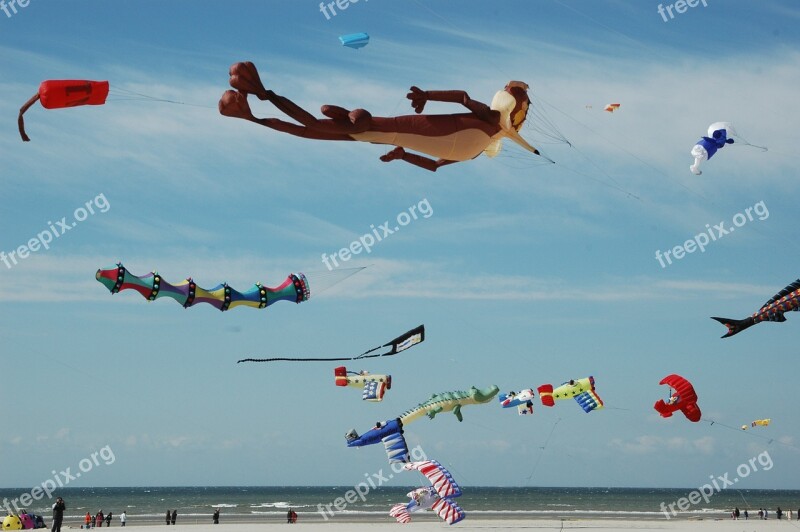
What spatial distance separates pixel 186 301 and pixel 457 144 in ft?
27.6

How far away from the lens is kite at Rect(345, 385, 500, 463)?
28.5 meters

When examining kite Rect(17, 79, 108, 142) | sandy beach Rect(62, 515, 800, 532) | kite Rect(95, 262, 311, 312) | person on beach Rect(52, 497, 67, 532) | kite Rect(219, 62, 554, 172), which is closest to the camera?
kite Rect(219, 62, 554, 172)

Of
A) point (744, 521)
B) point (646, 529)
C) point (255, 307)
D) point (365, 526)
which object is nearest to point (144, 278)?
point (255, 307)

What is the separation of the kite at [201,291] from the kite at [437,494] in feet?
24.7

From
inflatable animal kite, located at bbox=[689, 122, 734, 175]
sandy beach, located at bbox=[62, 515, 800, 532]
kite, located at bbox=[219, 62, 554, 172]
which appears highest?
inflatable animal kite, located at bbox=[689, 122, 734, 175]

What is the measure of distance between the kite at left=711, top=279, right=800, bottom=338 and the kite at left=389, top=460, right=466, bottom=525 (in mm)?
9316

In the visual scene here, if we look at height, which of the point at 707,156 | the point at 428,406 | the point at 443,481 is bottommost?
the point at 443,481

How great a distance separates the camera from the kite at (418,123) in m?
14.1

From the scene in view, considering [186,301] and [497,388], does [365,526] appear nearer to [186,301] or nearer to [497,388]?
[497,388]

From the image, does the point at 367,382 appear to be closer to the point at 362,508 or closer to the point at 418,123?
the point at 418,123

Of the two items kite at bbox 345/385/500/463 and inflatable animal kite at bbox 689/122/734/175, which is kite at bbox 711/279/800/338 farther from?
kite at bbox 345/385/500/463

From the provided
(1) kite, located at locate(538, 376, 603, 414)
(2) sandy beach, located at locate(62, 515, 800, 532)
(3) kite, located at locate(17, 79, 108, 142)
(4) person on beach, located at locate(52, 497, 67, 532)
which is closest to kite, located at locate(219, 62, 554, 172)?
(3) kite, located at locate(17, 79, 108, 142)

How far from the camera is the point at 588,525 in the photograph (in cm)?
4853

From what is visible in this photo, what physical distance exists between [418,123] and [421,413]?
1487 centimetres
